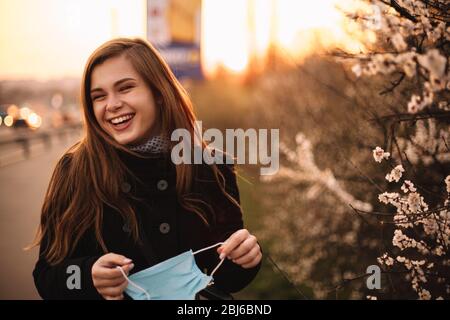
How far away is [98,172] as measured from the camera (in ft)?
7.35

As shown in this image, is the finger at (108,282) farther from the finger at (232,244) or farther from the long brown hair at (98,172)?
the finger at (232,244)

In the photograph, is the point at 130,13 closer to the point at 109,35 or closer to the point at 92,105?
the point at 109,35

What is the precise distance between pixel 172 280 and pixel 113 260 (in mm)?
339

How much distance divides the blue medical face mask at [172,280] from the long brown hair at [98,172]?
176 mm

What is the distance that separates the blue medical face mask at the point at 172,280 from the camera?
7.19 ft

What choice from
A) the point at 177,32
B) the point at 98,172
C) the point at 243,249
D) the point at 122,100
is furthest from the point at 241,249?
the point at 177,32

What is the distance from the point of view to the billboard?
9.41 ft

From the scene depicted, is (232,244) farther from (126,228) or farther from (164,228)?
(126,228)

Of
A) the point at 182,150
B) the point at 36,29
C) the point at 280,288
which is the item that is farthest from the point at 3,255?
the point at 280,288

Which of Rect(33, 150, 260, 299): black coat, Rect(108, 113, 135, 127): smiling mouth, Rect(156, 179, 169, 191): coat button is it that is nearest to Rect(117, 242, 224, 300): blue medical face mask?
Rect(33, 150, 260, 299): black coat

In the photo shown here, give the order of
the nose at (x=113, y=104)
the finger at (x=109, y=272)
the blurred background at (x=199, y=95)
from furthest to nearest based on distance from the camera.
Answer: the blurred background at (x=199, y=95) → the nose at (x=113, y=104) → the finger at (x=109, y=272)

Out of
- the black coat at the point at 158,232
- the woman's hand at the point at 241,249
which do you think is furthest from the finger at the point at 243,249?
the black coat at the point at 158,232
